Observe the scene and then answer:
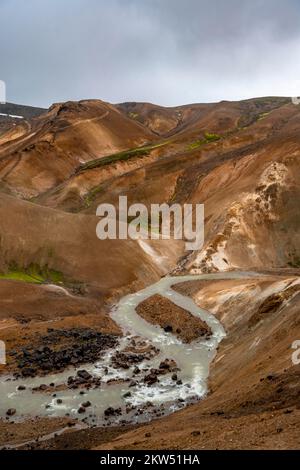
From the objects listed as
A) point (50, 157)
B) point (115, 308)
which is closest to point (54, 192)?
point (50, 157)

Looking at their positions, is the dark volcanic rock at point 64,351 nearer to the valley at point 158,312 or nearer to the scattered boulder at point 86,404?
the valley at point 158,312

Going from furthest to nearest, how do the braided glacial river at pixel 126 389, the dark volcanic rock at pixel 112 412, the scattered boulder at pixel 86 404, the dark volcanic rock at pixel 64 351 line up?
the dark volcanic rock at pixel 64 351 < the scattered boulder at pixel 86 404 < the braided glacial river at pixel 126 389 < the dark volcanic rock at pixel 112 412

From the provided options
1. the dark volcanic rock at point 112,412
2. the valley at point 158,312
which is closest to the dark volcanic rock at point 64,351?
the valley at point 158,312

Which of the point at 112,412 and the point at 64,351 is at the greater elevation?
the point at 64,351

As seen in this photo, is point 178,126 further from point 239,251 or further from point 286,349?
point 286,349

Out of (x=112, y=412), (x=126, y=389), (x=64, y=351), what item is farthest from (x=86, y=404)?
(x=64, y=351)

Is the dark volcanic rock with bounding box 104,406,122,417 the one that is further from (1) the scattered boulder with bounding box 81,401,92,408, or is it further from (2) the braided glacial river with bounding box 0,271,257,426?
(1) the scattered boulder with bounding box 81,401,92,408

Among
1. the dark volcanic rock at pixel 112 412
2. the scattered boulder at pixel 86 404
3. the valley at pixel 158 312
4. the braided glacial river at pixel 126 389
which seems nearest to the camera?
the valley at pixel 158 312

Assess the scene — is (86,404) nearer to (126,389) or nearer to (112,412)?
(112,412)

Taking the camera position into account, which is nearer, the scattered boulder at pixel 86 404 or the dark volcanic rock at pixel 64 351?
the scattered boulder at pixel 86 404
